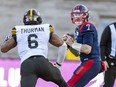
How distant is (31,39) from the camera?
8.02m

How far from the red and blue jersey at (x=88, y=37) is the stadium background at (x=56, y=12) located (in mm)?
9889

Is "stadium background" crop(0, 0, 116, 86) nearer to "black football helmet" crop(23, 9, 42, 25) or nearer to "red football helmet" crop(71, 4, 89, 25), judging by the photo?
"red football helmet" crop(71, 4, 89, 25)

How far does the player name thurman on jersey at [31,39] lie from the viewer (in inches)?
315

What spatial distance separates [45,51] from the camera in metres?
8.08

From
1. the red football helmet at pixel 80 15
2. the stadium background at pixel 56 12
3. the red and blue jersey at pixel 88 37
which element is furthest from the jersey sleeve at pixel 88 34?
the stadium background at pixel 56 12

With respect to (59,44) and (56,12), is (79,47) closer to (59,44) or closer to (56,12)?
(59,44)

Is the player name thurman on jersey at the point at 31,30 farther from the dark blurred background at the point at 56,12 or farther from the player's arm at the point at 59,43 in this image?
the dark blurred background at the point at 56,12

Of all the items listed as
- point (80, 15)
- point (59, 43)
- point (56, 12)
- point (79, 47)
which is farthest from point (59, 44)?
point (56, 12)

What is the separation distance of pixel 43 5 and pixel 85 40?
10.4 m

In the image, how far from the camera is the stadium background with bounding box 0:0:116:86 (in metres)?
18.6

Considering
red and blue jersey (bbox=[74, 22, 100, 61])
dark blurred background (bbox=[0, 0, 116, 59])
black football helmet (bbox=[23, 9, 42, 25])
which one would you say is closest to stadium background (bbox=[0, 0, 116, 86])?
dark blurred background (bbox=[0, 0, 116, 59])

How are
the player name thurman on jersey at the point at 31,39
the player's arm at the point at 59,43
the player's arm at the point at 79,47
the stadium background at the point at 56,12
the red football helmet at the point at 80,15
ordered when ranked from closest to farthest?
1. the player name thurman on jersey at the point at 31,39
2. the player's arm at the point at 59,43
3. the player's arm at the point at 79,47
4. the red football helmet at the point at 80,15
5. the stadium background at the point at 56,12

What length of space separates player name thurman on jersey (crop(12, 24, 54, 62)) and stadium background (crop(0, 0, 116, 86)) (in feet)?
33.9

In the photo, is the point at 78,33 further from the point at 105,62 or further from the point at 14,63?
the point at 14,63
